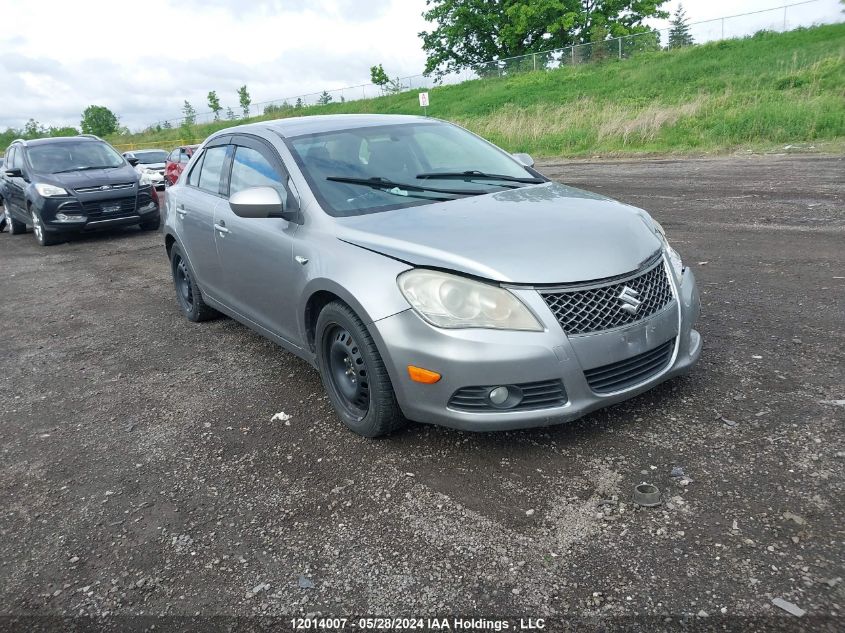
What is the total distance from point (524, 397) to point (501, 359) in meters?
0.23

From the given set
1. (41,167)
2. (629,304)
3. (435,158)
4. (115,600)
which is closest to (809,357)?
(629,304)

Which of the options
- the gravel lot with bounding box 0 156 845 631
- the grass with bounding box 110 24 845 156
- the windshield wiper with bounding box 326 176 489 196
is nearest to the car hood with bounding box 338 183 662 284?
the windshield wiper with bounding box 326 176 489 196

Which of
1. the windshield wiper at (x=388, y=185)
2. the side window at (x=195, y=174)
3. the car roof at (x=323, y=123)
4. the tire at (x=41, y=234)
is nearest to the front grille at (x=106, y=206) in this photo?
the tire at (x=41, y=234)

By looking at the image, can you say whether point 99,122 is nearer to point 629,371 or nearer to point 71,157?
point 71,157

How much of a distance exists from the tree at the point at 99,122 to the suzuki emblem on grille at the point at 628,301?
81.7 metres

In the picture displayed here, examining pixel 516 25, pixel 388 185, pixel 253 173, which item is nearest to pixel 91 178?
pixel 253 173

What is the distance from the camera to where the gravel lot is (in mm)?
2379

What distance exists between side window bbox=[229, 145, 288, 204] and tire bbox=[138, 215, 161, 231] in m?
7.84

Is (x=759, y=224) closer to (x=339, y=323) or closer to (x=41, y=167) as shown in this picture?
(x=339, y=323)

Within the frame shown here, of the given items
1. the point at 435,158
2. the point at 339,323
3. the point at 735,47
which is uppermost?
the point at 735,47

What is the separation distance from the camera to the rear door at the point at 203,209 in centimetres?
503

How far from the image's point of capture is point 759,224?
26.8 ft

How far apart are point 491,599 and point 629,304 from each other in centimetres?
149

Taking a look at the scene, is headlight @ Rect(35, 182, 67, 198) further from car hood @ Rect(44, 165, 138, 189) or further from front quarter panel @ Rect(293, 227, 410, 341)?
front quarter panel @ Rect(293, 227, 410, 341)
